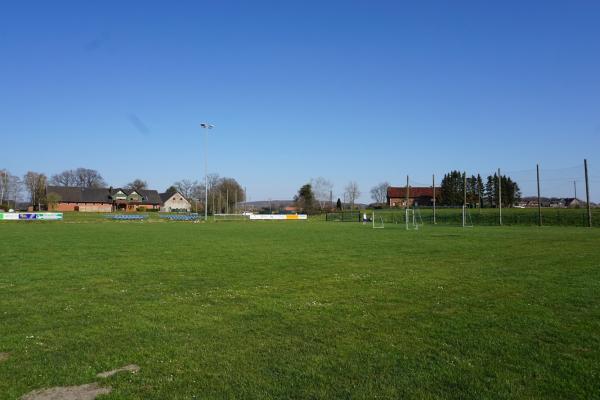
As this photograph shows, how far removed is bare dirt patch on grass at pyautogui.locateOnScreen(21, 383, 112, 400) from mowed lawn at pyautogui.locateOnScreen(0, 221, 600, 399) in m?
0.13

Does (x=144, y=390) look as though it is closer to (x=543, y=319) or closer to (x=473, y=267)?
(x=543, y=319)

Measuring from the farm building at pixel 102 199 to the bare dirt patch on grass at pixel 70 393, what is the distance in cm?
11783

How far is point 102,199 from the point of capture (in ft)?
406

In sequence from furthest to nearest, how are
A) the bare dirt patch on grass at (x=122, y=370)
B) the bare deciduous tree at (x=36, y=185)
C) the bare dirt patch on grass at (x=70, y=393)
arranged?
the bare deciduous tree at (x=36, y=185)
the bare dirt patch on grass at (x=122, y=370)
the bare dirt patch on grass at (x=70, y=393)

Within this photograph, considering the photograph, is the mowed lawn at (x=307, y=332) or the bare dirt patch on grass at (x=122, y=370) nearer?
the mowed lawn at (x=307, y=332)

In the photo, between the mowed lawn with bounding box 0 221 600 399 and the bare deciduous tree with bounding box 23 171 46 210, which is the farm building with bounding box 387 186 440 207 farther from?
the mowed lawn with bounding box 0 221 600 399

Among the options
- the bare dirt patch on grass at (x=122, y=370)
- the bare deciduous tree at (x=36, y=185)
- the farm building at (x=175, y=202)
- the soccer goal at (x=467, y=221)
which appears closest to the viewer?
the bare dirt patch on grass at (x=122, y=370)

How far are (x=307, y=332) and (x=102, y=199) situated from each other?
129 metres

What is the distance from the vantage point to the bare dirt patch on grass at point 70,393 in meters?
4.80

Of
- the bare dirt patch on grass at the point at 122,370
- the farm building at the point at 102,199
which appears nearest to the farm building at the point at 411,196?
the farm building at the point at 102,199

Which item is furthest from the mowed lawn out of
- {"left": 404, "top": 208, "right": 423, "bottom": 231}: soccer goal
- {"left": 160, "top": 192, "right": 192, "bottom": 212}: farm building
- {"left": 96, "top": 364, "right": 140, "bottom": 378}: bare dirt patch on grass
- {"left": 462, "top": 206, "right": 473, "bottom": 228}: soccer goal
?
{"left": 160, "top": 192, "right": 192, "bottom": 212}: farm building

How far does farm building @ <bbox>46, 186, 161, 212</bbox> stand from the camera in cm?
11731

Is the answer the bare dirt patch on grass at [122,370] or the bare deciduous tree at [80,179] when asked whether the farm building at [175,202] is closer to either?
the bare deciduous tree at [80,179]

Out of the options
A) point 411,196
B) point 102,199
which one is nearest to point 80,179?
point 102,199
